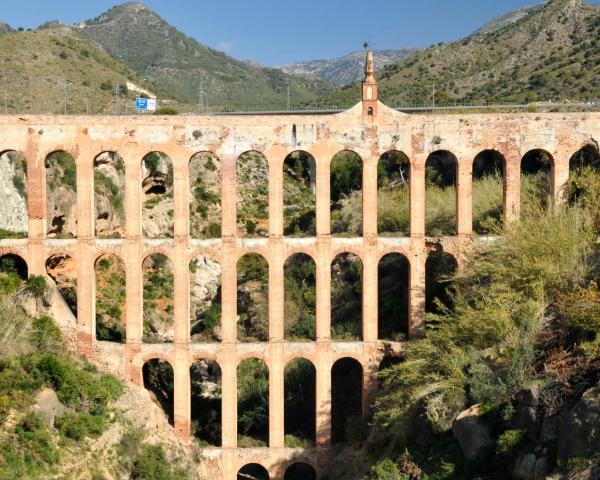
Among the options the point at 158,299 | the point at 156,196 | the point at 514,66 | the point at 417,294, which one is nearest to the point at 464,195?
the point at 417,294

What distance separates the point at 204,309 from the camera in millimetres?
43906

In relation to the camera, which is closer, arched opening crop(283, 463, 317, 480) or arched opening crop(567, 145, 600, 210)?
arched opening crop(567, 145, 600, 210)

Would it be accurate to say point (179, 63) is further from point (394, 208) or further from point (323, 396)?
point (323, 396)

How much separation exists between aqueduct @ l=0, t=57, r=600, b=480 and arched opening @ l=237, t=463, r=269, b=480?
98.3 inches

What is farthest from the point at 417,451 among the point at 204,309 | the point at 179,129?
the point at 204,309

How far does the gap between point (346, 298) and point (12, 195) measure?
50.9ft

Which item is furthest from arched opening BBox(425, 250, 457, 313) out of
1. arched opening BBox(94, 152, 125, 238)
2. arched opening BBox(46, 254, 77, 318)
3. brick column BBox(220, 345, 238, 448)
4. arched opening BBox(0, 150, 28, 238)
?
arched opening BBox(0, 150, 28, 238)

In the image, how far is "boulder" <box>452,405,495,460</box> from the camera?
20812mm

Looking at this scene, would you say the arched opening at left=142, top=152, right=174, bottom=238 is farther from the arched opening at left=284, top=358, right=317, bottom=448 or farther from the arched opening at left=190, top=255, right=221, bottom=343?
the arched opening at left=284, top=358, right=317, bottom=448

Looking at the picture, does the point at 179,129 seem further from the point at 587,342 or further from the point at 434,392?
the point at 587,342

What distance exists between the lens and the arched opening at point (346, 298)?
33900 mm

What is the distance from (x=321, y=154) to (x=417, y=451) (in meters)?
10.8

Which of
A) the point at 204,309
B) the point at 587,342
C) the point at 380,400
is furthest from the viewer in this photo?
the point at 204,309

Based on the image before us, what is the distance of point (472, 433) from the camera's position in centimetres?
2119
